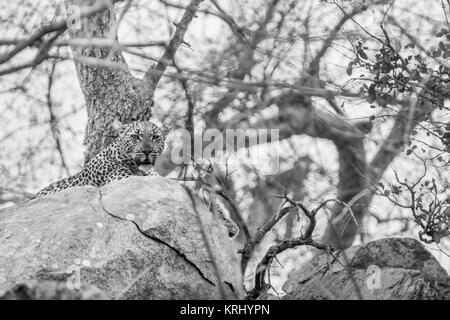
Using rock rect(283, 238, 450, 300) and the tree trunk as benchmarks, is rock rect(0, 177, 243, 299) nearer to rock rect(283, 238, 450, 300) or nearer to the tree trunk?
rock rect(283, 238, 450, 300)

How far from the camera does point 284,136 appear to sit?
16.4 metres

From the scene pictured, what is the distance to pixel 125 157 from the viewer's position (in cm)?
1148

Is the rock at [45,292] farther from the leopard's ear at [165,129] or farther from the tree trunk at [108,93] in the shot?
the tree trunk at [108,93]

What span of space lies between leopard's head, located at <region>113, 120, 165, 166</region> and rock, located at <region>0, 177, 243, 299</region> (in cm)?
191

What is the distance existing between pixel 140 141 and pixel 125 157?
37 centimetres

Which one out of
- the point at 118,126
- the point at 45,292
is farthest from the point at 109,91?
the point at 45,292

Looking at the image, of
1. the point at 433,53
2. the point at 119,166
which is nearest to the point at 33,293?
the point at 433,53

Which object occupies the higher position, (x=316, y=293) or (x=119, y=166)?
(x=119, y=166)

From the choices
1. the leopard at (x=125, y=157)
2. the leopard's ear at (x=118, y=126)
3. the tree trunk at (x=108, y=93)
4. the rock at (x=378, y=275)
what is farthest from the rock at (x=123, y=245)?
the tree trunk at (x=108, y=93)

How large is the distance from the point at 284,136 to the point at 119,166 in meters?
5.51

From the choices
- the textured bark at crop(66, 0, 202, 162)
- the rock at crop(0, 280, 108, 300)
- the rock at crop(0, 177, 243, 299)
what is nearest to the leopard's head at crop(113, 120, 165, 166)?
the textured bark at crop(66, 0, 202, 162)

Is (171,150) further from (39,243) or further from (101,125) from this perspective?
(39,243)

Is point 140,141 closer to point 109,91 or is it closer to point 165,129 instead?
point 165,129

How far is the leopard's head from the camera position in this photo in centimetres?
1127
